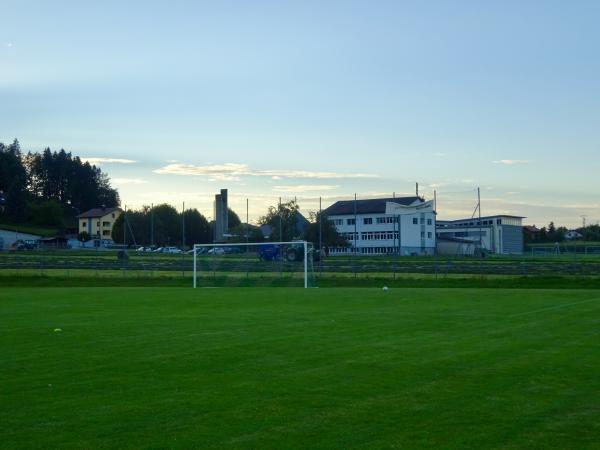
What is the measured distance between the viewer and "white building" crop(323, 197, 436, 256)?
66.3 metres

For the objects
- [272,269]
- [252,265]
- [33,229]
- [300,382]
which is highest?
[33,229]

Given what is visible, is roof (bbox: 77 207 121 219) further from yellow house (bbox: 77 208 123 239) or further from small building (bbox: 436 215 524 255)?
small building (bbox: 436 215 524 255)

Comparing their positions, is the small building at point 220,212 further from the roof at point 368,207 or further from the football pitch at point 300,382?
the football pitch at point 300,382

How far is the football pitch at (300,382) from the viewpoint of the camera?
6895 mm

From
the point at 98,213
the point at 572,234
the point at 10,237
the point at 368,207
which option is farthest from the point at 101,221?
the point at 572,234

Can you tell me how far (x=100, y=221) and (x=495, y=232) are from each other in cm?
6808

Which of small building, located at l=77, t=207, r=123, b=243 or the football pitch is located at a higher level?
small building, located at l=77, t=207, r=123, b=243

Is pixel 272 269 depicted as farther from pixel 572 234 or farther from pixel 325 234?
pixel 572 234

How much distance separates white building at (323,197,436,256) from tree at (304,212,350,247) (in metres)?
1.60

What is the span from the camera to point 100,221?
118 m

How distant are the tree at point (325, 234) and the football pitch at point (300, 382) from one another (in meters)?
44.9

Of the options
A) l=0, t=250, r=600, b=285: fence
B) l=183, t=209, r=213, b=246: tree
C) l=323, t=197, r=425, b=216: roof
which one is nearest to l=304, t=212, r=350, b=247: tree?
l=323, t=197, r=425, b=216: roof

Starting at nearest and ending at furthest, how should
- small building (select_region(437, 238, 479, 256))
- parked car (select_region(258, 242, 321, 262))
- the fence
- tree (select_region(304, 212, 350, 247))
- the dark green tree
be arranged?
1. the fence
2. parked car (select_region(258, 242, 321, 262))
3. tree (select_region(304, 212, 350, 247))
4. small building (select_region(437, 238, 479, 256))
5. the dark green tree

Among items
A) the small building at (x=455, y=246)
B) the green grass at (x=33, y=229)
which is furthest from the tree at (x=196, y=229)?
the small building at (x=455, y=246)
